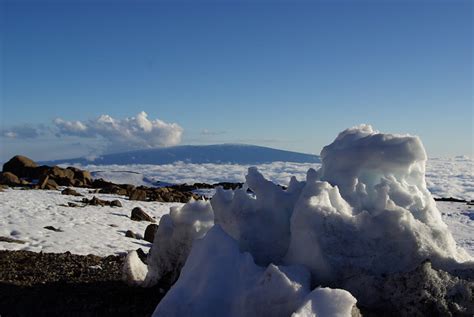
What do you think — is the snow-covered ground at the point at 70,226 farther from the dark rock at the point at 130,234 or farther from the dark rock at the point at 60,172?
the dark rock at the point at 60,172

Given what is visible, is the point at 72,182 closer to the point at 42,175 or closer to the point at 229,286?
the point at 42,175

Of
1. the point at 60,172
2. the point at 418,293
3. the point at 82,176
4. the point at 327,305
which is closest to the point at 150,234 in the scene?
the point at 418,293

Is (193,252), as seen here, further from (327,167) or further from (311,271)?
(327,167)

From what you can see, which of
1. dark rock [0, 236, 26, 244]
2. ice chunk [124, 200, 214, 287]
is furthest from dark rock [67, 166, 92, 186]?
ice chunk [124, 200, 214, 287]

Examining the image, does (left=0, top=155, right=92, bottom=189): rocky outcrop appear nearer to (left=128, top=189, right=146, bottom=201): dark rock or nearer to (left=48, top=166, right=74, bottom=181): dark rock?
(left=48, top=166, right=74, bottom=181): dark rock

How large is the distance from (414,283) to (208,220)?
11.7ft

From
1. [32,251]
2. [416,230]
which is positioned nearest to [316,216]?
[416,230]

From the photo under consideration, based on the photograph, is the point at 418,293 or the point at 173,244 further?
the point at 173,244

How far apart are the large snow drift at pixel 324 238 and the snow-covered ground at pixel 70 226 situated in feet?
20.7

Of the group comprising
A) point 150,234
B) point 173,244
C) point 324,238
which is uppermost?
point 324,238

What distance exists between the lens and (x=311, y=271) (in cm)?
538

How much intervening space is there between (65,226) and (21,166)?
28.9 m

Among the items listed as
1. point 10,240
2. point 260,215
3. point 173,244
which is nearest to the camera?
point 260,215

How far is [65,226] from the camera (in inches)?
566
